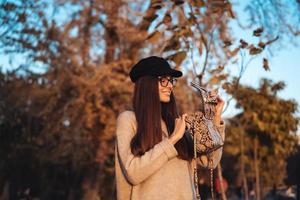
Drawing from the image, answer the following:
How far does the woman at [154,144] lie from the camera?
2084 mm

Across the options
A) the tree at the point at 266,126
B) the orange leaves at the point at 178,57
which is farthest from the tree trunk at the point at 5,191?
the orange leaves at the point at 178,57

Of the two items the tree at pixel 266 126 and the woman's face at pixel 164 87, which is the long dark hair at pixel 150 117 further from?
the tree at pixel 266 126

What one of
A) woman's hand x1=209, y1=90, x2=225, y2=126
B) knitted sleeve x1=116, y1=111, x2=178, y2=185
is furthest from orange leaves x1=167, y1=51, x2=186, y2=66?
knitted sleeve x1=116, y1=111, x2=178, y2=185

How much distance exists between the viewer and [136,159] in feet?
6.84

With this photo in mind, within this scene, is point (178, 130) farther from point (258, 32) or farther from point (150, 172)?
point (258, 32)

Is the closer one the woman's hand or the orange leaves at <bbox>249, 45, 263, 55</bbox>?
the woman's hand

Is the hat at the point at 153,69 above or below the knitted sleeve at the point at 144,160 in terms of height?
above

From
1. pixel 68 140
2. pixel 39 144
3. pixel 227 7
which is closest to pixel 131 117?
pixel 227 7

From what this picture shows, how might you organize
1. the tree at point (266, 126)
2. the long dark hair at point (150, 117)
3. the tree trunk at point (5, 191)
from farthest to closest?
the tree trunk at point (5, 191) → the tree at point (266, 126) → the long dark hair at point (150, 117)

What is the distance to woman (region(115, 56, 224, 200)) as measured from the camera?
208 centimetres

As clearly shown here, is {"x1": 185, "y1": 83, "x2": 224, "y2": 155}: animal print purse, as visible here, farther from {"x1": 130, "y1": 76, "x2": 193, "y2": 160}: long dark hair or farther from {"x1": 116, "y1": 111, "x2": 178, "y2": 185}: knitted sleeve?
{"x1": 116, "y1": 111, "x2": 178, "y2": 185}: knitted sleeve

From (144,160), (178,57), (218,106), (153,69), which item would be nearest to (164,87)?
(153,69)

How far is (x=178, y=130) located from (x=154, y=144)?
121 mm

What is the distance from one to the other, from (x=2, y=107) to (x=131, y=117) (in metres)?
13.9
